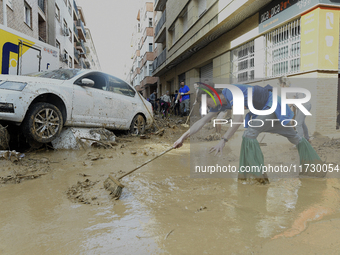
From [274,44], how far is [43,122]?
26.3ft

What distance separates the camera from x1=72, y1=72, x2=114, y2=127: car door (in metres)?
5.43

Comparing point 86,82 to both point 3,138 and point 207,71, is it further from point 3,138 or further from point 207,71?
point 207,71

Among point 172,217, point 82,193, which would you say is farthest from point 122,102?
point 172,217

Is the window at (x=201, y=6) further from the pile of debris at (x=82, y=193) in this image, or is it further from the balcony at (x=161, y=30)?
the pile of debris at (x=82, y=193)

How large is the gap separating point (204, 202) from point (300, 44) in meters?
7.07

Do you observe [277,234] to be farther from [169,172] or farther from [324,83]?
[324,83]

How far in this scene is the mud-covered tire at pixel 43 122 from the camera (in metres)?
4.49

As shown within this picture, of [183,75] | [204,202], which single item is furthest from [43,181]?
[183,75]

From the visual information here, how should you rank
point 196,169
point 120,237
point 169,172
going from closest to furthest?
point 120,237 < point 169,172 < point 196,169

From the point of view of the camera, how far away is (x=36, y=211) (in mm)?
2455

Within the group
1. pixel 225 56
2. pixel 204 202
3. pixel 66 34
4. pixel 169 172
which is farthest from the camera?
pixel 66 34

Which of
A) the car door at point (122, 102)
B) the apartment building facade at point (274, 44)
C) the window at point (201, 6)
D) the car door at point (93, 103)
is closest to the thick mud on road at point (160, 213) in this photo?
the car door at point (93, 103)

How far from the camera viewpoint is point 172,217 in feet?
7.69

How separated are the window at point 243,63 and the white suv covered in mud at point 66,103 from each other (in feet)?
17.9
